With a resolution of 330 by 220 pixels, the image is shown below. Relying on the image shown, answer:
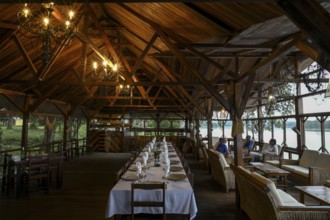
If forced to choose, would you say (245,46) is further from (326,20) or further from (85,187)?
(85,187)

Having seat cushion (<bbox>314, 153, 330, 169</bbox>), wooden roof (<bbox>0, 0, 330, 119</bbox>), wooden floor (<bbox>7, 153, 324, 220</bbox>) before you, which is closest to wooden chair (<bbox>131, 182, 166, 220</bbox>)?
wooden floor (<bbox>7, 153, 324, 220</bbox>)

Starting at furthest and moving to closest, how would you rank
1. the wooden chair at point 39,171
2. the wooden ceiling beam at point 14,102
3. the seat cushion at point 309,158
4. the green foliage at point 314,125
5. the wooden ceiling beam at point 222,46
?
the wooden ceiling beam at point 14,102
the green foliage at point 314,125
the seat cushion at point 309,158
the wooden chair at point 39,171
the wooden ceiling beam at point 222,46

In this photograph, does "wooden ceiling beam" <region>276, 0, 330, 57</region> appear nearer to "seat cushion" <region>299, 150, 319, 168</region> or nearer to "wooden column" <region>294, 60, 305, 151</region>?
"seat cushion" <region>299, 150, 319, 168</region>

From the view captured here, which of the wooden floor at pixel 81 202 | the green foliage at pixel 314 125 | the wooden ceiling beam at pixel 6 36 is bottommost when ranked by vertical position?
the wooden floor at pixel 81 202

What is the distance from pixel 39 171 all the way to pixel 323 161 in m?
7.96

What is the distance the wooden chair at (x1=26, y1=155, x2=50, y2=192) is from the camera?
6086 mm

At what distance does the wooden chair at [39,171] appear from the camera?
240 inches

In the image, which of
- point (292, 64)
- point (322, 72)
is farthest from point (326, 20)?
point (292, 64)

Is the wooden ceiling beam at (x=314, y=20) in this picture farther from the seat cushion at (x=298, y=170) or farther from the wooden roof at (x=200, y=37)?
the seat cushion at (x=298, y=170)

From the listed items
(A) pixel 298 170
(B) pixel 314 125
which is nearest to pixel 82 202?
(A) pixel 298 170

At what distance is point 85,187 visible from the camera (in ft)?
23.2

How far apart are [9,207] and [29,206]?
0.40 m

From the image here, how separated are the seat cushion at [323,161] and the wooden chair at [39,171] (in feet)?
24.5

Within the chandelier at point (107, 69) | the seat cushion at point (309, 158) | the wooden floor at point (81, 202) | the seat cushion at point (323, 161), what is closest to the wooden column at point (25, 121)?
the wooden floor at point (81, 202)
